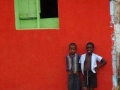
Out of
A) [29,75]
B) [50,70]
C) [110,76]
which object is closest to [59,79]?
[50,70]

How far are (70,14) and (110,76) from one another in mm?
1461

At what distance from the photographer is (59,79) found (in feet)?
20.4

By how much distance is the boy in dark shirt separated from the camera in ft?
19.4

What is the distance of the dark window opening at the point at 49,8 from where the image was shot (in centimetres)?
635

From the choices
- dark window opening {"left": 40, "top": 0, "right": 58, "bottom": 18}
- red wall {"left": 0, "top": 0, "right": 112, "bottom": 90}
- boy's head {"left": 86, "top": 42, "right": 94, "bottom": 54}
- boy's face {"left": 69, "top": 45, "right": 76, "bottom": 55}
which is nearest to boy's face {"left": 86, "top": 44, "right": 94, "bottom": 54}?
boy's head {"left": 86, "top": 42, "right": 94, "bottom": 54}

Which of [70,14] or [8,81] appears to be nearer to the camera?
[70,14]

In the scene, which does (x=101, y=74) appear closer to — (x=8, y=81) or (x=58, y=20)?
(x=58, y=20)

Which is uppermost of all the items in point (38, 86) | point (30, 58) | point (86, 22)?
point (86, 22)

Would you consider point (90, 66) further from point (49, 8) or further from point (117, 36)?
point (49, 8)

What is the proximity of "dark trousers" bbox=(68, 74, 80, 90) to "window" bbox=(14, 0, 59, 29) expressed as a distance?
1.13m

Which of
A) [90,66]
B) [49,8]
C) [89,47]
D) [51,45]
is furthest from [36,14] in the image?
[90,66]

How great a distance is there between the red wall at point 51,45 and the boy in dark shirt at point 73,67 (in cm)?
18

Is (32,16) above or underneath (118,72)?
above

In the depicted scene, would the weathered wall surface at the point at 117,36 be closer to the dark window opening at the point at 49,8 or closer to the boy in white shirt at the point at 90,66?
the boy in white shirt at the point at 90,66
